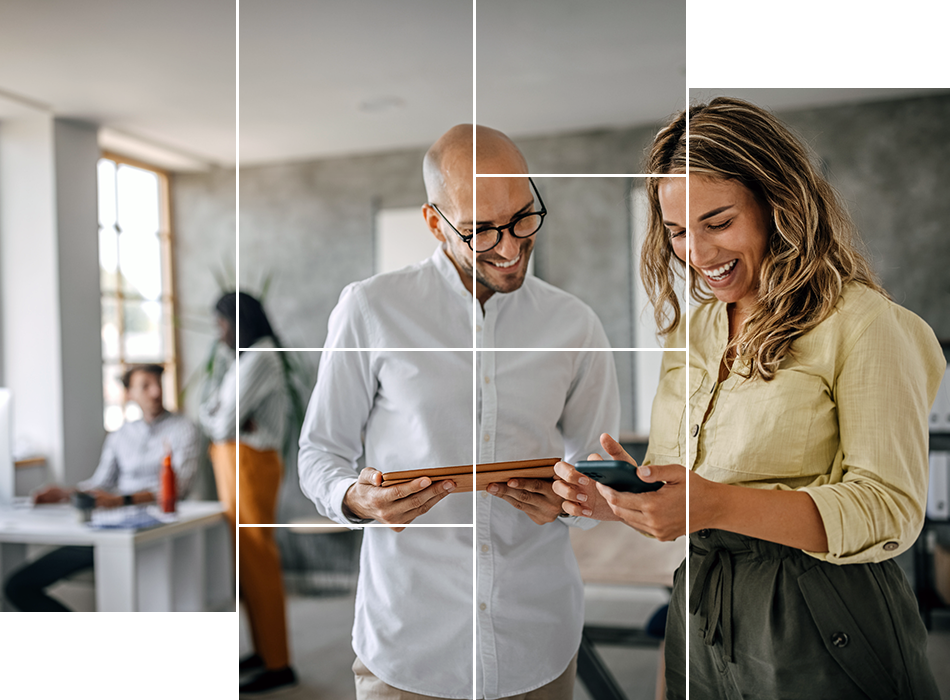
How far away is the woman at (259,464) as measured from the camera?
65.7 inches

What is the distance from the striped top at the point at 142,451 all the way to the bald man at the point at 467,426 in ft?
1.94

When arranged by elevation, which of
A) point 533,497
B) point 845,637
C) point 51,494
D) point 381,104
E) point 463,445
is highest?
point 381,104

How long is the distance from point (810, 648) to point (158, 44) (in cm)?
198

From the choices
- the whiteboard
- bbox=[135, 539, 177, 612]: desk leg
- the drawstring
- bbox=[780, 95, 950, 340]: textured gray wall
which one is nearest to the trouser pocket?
the drawstring

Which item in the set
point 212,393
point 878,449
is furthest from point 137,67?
point 878,449

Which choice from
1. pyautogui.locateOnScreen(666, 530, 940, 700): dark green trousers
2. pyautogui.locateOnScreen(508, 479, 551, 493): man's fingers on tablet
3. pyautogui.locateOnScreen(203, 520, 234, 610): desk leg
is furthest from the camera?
pyautogui.locateOnScreen(203, 520, 234, 610): desk leg

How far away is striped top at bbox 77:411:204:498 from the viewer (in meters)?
1.99

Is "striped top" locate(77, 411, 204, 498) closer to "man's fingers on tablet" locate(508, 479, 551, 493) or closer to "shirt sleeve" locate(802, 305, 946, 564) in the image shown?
"man's fingers on tablet" locate(508, 479, 551, 493)

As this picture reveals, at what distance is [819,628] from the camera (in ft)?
4.46

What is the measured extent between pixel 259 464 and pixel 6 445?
870 mm

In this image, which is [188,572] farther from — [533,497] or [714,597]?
[714,597]

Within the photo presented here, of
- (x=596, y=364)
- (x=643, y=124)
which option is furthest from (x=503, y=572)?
(x=643, y=124)

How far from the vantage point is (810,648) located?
1376 millimetres

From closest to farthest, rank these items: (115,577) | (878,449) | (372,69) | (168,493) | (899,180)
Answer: (878,449) → (372,69) → (899,180) → (115,577) → (168,493)
